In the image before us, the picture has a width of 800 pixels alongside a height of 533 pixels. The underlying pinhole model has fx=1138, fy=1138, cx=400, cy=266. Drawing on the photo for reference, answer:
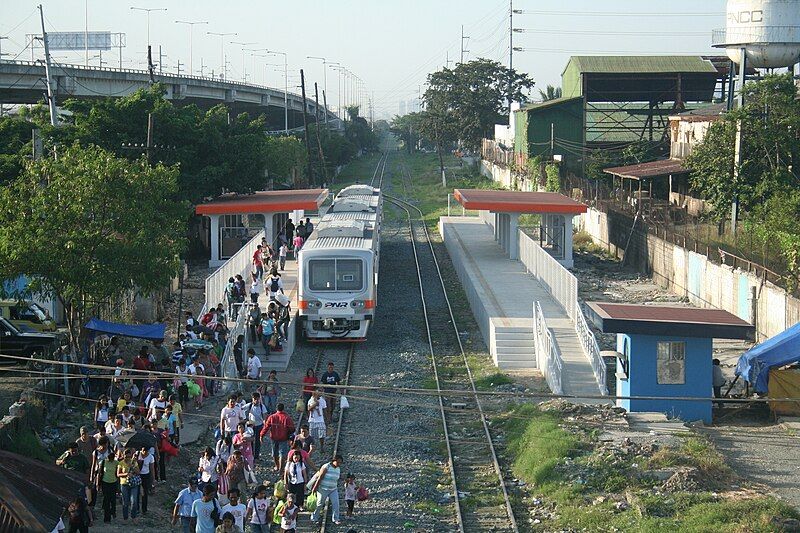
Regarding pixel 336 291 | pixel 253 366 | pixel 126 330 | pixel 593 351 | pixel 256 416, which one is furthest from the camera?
pixel 336 291

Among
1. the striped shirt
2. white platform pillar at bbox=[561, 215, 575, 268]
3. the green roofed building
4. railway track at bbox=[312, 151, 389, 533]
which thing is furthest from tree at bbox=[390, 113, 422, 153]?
the striped shirt

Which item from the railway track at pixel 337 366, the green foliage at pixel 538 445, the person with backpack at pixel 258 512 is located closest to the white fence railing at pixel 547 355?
the green foliage at pixel 538 445

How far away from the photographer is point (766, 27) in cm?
4091

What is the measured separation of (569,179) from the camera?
58.1 metres

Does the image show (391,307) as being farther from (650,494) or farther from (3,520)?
(3,520)

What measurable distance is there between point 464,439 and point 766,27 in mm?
26782

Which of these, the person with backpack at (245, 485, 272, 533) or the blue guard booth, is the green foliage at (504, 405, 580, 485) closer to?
the blue guard booth

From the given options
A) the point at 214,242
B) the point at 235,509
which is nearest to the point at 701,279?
the point at 214,242

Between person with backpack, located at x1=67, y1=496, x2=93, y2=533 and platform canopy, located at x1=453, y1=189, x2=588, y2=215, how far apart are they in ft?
87.7

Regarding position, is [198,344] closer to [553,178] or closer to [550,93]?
[553,178]

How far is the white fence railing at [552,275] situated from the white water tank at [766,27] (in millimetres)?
11035

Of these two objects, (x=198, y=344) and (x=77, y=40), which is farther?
(x=77, y=40)

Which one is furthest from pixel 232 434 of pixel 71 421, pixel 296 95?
pixel 296 95

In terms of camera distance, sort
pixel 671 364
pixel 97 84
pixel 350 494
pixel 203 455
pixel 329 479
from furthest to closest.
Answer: pixel 97 84 → pixel 671 364 → pixel 203 455 → pixel 350 494 → pixel 329 479
